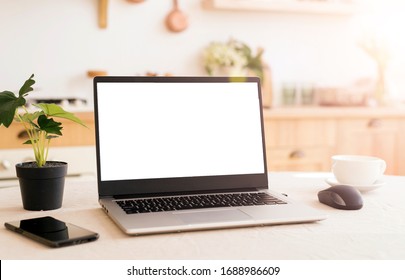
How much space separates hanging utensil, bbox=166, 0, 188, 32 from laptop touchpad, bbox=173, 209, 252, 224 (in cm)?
230

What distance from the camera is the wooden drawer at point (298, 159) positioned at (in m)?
2.93

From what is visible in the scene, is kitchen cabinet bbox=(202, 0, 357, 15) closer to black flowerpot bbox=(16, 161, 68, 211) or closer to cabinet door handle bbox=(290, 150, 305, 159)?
cabinet door handle bbox=(290, 150, 305, 159)

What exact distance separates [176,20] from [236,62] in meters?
0.42

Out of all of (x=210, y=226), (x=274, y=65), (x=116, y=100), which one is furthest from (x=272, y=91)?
(x=210, y=226)

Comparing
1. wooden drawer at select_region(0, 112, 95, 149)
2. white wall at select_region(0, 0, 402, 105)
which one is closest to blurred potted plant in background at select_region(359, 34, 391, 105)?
white wall at select_region(0, 0, 402, 105)

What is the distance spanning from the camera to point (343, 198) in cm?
111

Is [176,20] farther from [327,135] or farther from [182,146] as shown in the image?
[182,146]

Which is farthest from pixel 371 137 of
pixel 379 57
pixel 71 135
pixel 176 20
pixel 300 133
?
pixel 71 135

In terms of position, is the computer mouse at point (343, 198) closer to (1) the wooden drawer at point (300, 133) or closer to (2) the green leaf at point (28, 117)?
(2) the green leaf at point (28, 117)

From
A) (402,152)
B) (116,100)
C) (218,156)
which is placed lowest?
(402,152)

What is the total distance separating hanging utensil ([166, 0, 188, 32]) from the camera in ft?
10.4

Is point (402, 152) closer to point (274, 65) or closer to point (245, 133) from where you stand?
point (274, 65)

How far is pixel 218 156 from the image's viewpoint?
1243 millimetres

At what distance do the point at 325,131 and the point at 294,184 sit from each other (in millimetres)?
1655
